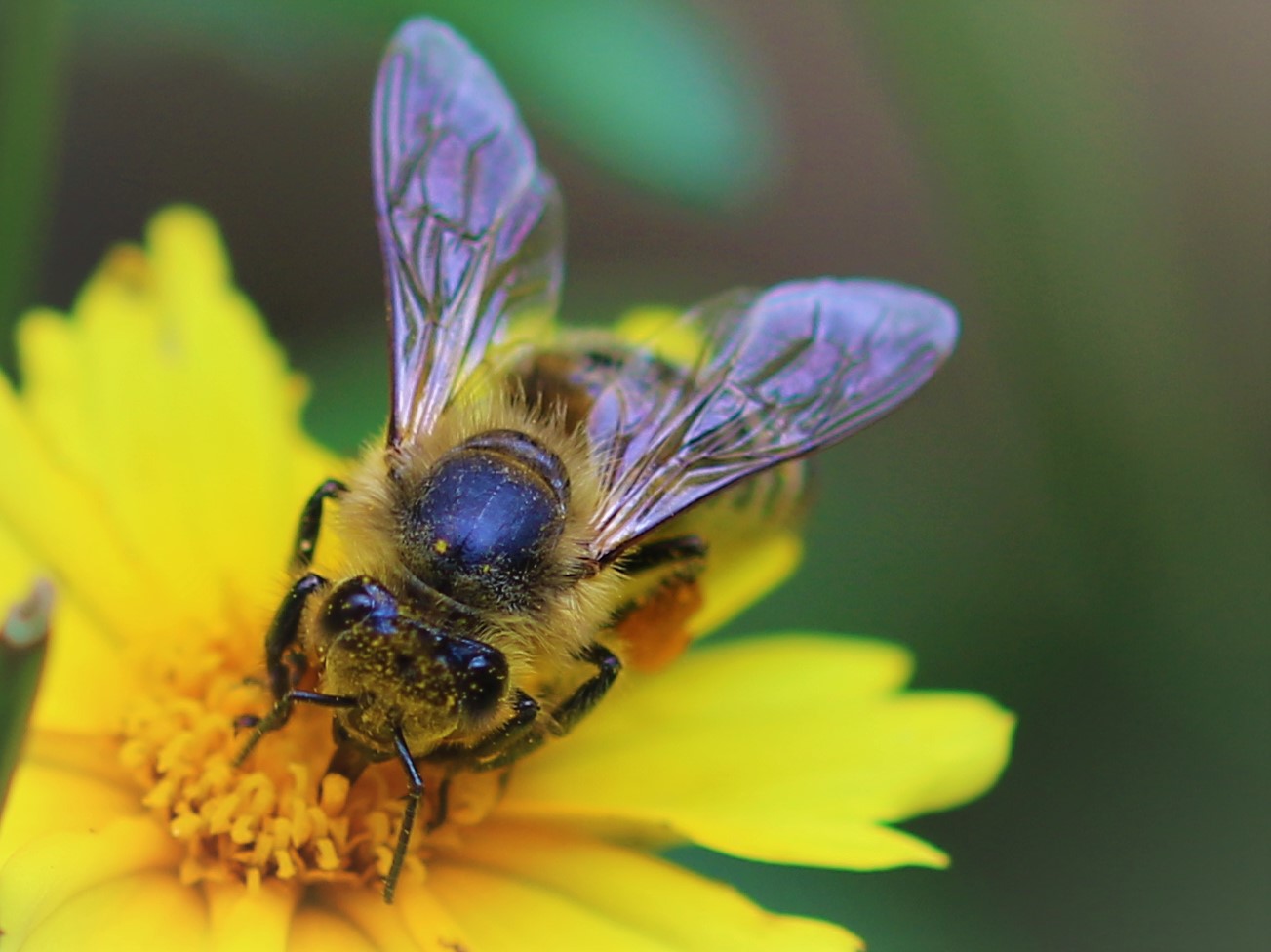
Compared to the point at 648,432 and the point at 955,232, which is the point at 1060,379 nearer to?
the point at 955,232

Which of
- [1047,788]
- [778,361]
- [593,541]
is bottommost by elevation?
[1047,788]

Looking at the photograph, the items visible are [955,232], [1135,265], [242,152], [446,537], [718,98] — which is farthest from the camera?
[242,152]

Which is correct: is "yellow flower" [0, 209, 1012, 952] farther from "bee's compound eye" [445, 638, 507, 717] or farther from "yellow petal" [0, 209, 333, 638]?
"bee's compound eye" [445, 638, 507, 717]

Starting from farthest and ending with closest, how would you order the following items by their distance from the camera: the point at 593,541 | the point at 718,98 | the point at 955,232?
the point at 955,232 < the point at 718,98 < the point at 593,541

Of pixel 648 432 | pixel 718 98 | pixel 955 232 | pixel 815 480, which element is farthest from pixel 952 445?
pixel 648 432

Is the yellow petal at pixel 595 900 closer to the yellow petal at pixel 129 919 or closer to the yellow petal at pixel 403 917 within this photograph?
the yellow petal at pixel 403 917

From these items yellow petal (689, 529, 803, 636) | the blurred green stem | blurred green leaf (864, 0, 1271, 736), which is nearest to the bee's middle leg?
yellow petal (689, 529, 803, 636)

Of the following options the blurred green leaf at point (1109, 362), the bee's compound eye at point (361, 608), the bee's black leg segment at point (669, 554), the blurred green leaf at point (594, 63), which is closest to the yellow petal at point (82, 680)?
the bee's compound eye at point (361, 608)
